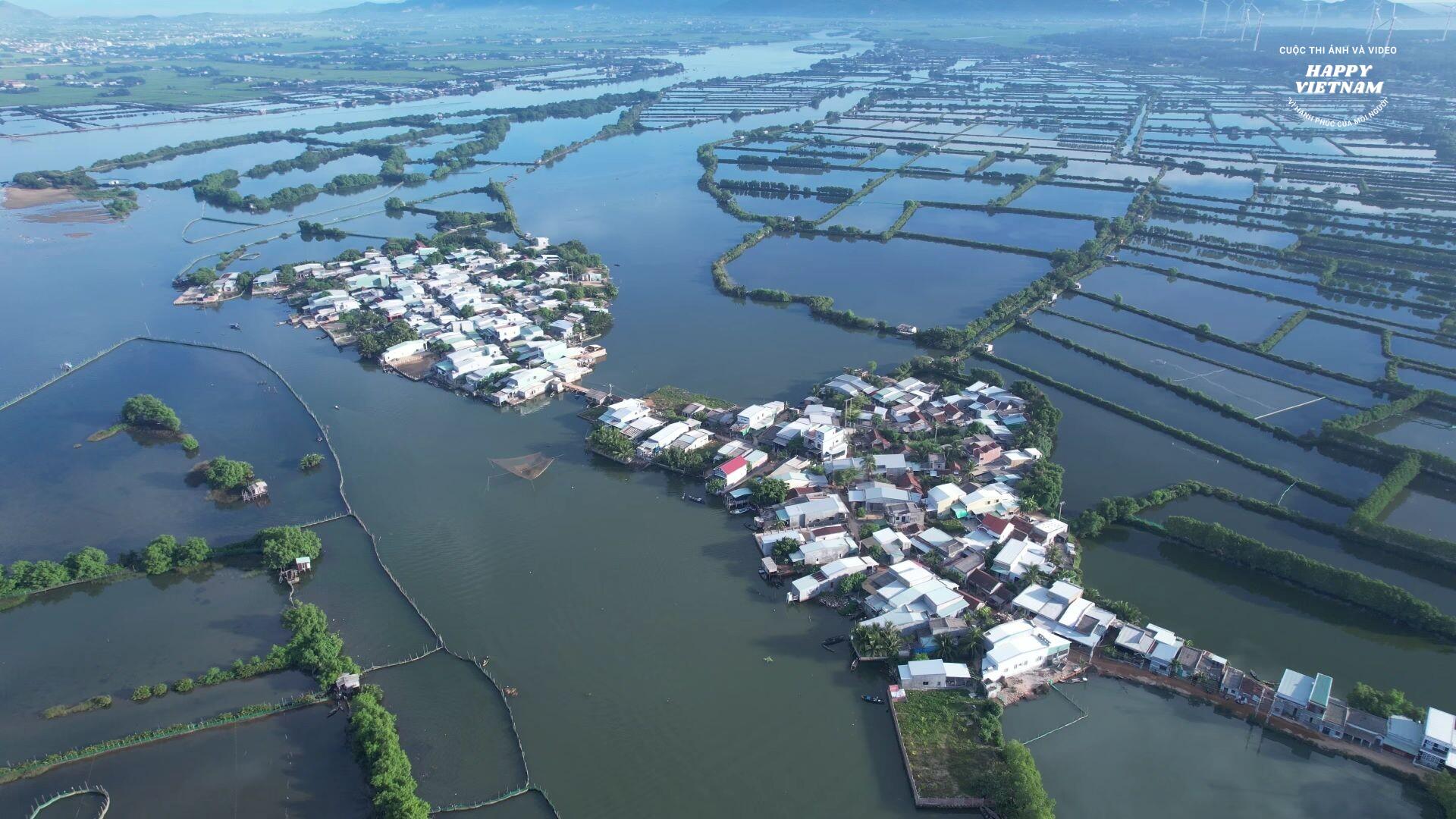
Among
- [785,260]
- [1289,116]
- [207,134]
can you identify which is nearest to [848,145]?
[785,260]

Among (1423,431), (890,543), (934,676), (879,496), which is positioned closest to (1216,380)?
(1423,431)

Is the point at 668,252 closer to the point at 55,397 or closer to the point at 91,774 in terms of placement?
the point at 55,397

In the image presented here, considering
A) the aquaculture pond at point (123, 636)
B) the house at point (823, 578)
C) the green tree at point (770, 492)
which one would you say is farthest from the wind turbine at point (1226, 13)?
the aquaculture pond at point (123, 636)

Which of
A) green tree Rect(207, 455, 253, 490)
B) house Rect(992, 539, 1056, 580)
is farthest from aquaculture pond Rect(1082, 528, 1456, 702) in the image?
green tree Rect(207, 455, 253, 490)

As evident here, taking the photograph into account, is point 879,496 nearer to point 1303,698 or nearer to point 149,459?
point 1303,698

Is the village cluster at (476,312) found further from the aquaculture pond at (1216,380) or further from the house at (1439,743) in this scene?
the house at (1439,743)

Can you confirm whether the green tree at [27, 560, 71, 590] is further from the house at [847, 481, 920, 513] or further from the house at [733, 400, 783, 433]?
the house at [847, 481, 920, 513]
